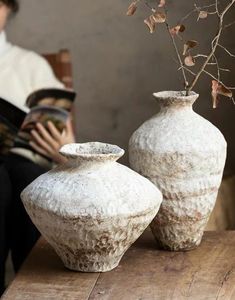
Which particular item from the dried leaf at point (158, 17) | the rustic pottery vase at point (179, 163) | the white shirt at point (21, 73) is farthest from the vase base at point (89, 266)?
the white shirt at point (21, 73)

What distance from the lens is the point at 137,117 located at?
7.50ft

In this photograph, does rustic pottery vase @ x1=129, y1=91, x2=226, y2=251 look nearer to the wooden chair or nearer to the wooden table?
the wooden table

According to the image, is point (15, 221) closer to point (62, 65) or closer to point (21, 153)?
point (21, 153)

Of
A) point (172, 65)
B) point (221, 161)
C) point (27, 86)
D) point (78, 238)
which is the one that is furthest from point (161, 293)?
point (172, 65)

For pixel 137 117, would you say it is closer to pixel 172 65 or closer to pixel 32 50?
pixel 172 65

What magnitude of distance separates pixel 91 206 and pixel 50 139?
90 cm

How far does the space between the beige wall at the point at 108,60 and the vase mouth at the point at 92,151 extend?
1.09 m

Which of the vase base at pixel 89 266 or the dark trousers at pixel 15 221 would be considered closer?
the vase base at pixel 89 266

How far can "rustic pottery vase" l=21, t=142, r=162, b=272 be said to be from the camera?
1.03 m

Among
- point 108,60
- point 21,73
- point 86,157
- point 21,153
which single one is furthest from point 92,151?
point 108,60

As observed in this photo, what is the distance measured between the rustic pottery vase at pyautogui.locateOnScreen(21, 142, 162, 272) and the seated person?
0.67m

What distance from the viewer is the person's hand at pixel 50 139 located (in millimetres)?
1882

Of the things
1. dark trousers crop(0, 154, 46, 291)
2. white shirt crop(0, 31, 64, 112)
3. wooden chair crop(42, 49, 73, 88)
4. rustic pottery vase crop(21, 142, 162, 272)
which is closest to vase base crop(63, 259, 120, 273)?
rustic pottery vase crop(21, 142, 162, 272)

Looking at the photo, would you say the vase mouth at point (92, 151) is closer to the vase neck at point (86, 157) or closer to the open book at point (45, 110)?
the vase neck at point (86, 157)
